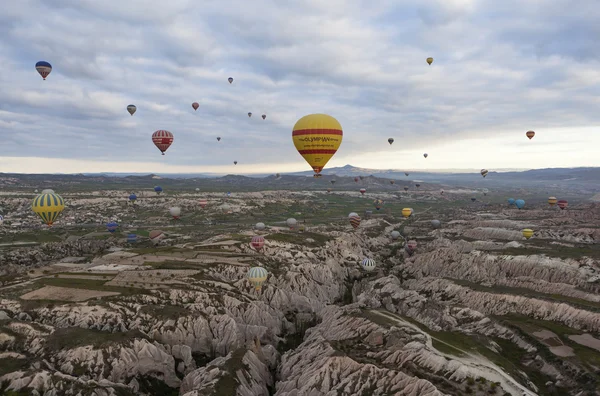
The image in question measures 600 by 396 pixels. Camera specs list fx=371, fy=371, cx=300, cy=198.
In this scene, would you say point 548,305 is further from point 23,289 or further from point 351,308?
point 23,289

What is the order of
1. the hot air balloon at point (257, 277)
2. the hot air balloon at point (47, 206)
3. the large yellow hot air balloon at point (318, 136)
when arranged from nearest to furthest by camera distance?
the large yellow hot air balloon at point (318, 136)
the hot air balloon at point (257, 277)
the hot air balloon at point (47, 206)

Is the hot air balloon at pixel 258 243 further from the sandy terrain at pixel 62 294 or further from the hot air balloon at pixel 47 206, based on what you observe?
the hot air balloon at pixel 47 206

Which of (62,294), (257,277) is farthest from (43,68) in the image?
(257,277)

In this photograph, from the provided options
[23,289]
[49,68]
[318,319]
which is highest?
[49,68]

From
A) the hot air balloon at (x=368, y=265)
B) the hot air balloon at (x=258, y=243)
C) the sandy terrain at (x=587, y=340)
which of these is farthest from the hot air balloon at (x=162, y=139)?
the sandy terrain at (x=587, y=340)

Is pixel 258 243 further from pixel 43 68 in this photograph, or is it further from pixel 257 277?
pixel 43 68

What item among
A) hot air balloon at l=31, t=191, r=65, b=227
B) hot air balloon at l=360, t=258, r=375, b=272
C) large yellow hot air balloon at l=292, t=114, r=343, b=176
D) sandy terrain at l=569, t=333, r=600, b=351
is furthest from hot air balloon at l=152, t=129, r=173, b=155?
sandy terrain at l=569, t=333, r=600, b=351

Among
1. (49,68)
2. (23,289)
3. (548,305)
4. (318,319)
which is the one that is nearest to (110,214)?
(49,68)
